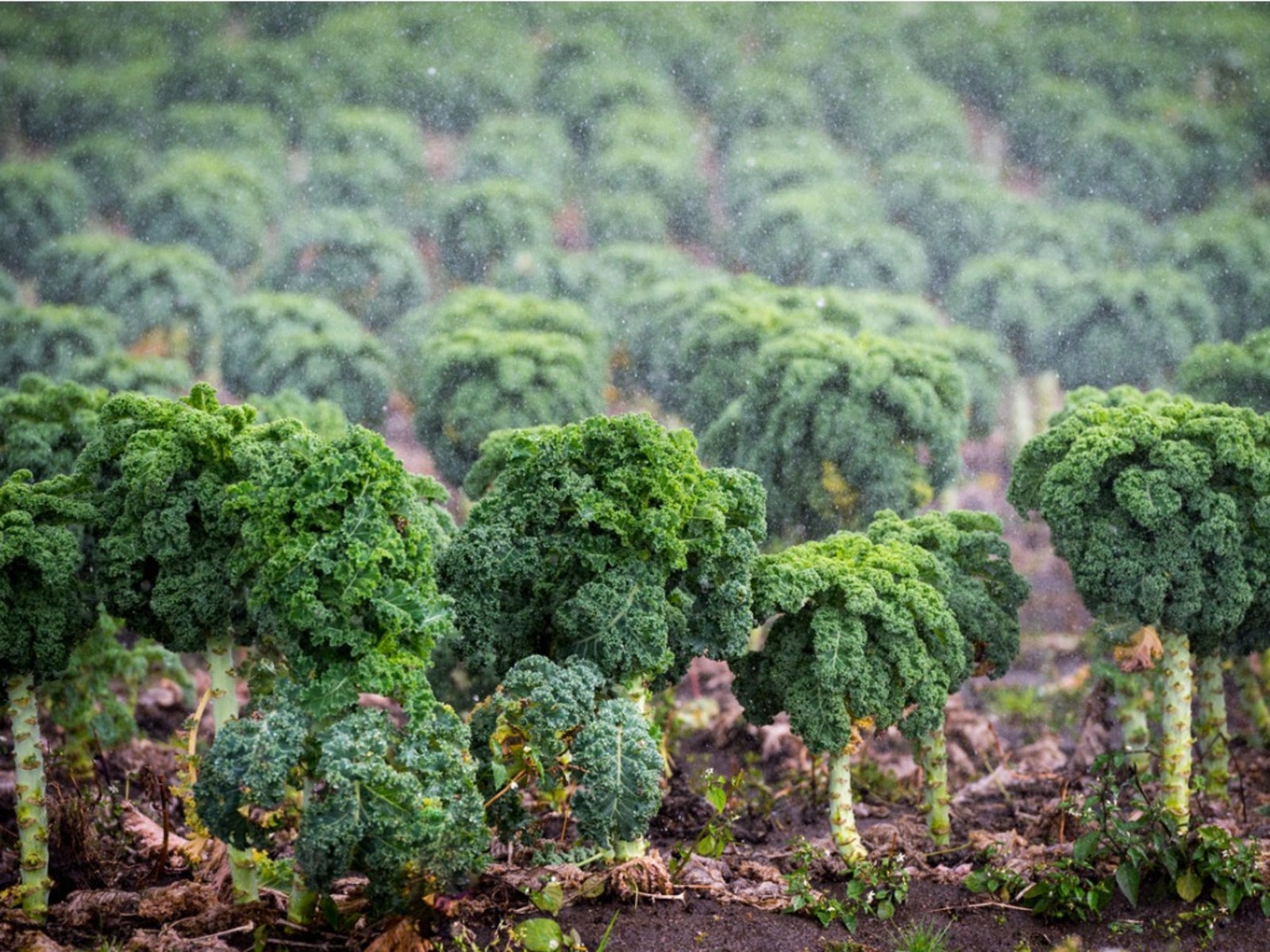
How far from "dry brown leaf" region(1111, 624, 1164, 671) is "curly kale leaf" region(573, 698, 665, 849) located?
238cm

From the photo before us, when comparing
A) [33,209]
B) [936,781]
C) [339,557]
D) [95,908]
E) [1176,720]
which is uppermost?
[33,209]

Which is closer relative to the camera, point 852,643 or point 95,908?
point 95,908

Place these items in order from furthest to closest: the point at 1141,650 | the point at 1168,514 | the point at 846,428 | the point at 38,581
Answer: the point at 846,428 < the point at 1141,650 < the point at 1168,514 < the point at 38,581

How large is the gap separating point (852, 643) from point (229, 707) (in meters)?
2.52

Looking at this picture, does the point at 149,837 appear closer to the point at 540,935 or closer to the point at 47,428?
the point at 47,428

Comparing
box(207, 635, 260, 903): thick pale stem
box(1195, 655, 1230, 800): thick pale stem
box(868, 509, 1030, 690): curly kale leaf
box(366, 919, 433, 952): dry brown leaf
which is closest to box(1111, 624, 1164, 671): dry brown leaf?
box(868, 509, 1030, 690): curly kale leaf

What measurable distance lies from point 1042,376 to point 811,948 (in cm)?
854

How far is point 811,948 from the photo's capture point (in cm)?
513

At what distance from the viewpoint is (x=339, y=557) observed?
15.4 ft

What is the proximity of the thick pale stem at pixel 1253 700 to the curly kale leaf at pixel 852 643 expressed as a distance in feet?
9.00

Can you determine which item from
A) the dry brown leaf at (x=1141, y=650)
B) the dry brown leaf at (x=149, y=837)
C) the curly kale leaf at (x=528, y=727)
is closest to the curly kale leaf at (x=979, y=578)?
the dry brown leaf at (x=1141, y=650)

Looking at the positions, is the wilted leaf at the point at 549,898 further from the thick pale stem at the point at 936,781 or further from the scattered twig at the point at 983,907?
the thick pale stem at the point at 936,781

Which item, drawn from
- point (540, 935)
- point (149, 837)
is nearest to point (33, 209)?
point (149, 837)

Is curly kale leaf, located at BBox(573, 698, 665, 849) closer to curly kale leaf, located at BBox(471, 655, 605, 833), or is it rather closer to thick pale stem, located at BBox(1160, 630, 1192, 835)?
curly kale leaf, located at BBox(471, 655, 605, 833)
